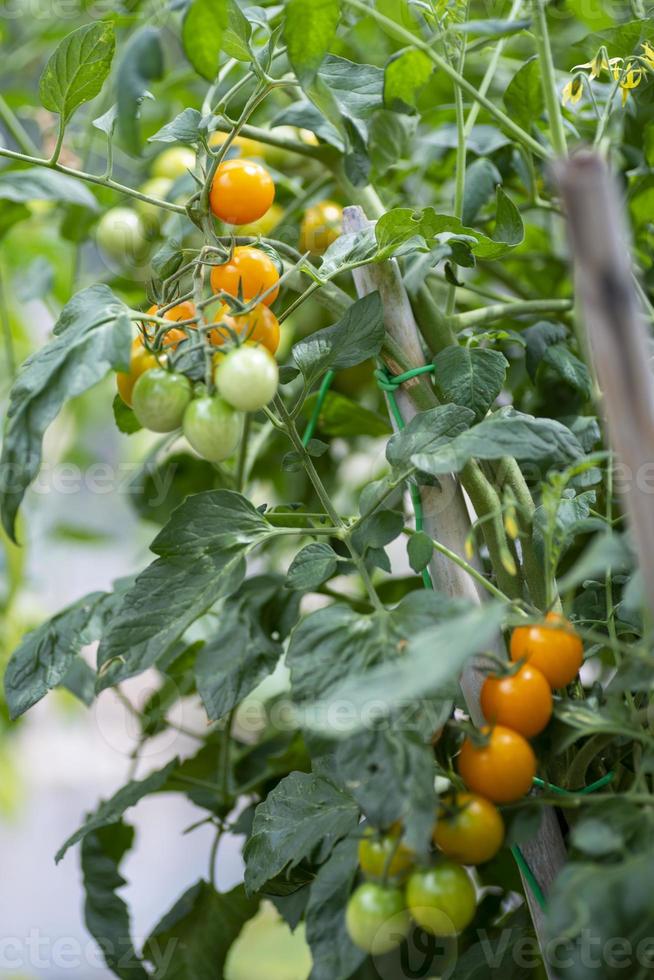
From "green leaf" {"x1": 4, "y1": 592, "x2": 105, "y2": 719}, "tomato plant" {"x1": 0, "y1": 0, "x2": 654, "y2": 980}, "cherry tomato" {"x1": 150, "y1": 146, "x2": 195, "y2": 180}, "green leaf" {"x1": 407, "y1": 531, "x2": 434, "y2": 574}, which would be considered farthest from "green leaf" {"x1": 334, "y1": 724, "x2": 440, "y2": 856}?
"cherry tomato" {"x1": 150, "y1": 146, "x2": 195, "y2": 180}

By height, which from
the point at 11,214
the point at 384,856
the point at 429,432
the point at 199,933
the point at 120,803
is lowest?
the point at 199,933

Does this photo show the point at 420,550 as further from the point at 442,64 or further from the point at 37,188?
the point at 37,188

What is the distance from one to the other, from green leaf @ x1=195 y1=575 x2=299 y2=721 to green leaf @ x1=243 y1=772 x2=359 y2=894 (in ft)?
0.19

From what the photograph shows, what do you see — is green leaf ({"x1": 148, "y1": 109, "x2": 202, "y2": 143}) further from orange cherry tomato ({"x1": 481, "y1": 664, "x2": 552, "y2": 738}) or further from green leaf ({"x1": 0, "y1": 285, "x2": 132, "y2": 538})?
orange cherry tomato ({"x1": 481, "y1": 664, "x2": 552, "y2": 738})

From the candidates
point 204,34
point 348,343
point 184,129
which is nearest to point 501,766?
point 348,343

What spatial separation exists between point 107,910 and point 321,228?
487 mm

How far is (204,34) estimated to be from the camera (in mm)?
560

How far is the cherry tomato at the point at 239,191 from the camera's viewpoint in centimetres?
46

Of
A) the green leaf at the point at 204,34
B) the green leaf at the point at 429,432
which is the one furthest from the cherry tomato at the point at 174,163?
the green leaf at the point at 429,432

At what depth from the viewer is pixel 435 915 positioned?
365 millimetres

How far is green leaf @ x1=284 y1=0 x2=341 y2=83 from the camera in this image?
1.51 ft

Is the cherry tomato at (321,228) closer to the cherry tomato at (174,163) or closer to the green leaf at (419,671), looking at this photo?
the cherry tomato at (174,163)

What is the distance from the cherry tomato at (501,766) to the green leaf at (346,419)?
344 millimetres

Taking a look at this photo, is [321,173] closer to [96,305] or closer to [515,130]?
[515,130]
